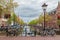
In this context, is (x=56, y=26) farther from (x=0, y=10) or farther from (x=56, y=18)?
(x=0, y=10)

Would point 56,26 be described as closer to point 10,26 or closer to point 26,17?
point 26,17

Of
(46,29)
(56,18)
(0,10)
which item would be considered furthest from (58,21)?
(0,10)

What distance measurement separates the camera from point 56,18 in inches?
398

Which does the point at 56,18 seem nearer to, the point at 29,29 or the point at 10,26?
the point at 29,29

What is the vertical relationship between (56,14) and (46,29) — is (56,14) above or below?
above

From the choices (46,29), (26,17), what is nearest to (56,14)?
(46,29)

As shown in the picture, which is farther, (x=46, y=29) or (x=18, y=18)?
(x=46, y=29)

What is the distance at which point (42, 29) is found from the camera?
10.4 meters

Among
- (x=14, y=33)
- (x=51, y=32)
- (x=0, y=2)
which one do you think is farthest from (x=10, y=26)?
(x=51, y=32)

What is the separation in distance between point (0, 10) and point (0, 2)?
417 mm

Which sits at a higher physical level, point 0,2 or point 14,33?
point 0,2

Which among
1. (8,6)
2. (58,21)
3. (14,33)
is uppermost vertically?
(8,6)

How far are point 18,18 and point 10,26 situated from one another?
661 mm

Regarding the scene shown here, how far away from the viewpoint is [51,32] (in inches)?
405
